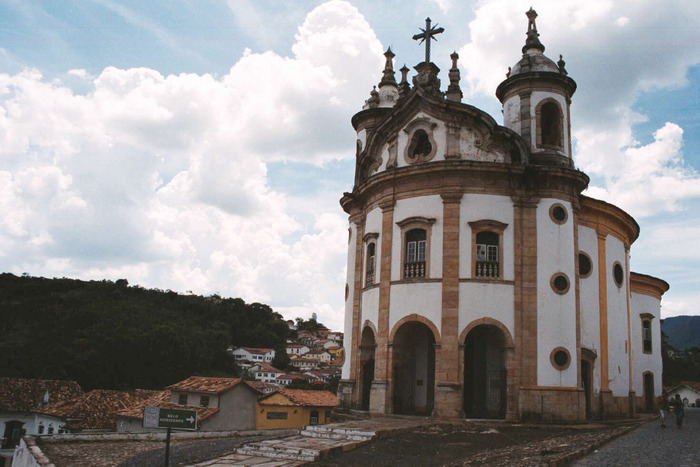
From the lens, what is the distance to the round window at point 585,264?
20.8 meters

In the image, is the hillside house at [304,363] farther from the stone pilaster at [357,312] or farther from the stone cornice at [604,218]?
the stone cornice at [604,218]

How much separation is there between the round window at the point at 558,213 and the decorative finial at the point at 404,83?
295 inches

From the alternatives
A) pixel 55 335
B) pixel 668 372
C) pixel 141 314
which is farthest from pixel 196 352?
pixel 668 372

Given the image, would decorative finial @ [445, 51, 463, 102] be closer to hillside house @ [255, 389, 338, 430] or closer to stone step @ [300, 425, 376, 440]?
stone step @ [300, 425, 376, 440]

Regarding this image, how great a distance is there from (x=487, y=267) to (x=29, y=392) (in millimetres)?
32274

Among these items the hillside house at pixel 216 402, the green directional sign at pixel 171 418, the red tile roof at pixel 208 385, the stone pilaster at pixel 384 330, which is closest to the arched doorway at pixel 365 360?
the stone pilaster at pixel 384 330

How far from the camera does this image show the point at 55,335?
56.3 metres

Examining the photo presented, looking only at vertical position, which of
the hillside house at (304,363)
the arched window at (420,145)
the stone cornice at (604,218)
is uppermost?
the arched window at (420,145)

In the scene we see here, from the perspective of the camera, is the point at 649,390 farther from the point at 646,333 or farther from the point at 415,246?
the point at 415,246

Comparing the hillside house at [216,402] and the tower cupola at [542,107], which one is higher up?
the tower cupola at [542,107]

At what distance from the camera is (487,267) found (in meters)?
19.3

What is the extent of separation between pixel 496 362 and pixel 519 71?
387 inches

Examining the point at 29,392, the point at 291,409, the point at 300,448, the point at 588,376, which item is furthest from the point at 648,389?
the point at 29,392

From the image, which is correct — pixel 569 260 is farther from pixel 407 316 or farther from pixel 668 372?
pixel 668 372
